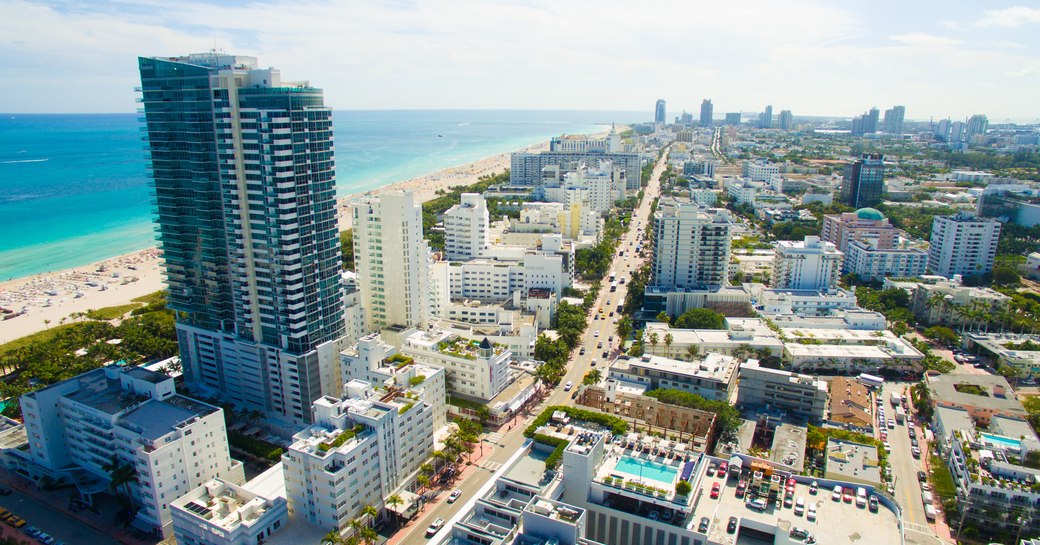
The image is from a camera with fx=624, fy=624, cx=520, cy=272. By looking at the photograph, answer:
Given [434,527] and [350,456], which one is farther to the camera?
[434,527]

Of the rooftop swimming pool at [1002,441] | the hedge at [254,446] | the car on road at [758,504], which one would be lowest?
the hedge at [254,446]

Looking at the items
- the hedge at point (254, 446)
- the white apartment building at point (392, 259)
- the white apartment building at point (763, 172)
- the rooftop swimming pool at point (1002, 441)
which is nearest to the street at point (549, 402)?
the hedge at point (254, 446)

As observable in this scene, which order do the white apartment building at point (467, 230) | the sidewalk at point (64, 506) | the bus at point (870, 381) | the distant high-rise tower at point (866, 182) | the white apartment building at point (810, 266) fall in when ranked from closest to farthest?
the sidewalk at point (64, 506) → the bus at point (870, 381) → the white apartment building at point (810, 266) → the white apartment building at point (467, 230) → the distant high-rise tower at point (866, 182)

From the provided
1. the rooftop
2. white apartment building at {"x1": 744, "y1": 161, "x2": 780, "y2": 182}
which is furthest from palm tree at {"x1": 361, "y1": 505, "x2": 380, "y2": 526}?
white apartment building at {"x1": 744, "y1": 161, "x2": 780, "y2": 182}

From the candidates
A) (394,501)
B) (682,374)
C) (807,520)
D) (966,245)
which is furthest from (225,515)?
(966,245)

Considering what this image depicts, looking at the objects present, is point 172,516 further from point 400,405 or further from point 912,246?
point 912,246

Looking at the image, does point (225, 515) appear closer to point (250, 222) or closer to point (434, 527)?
point (434, 527)

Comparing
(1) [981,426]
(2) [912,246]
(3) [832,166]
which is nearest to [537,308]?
(1) [981,426]

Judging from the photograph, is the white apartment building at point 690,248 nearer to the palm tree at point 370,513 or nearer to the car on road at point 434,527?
the car on road at point 434,527
